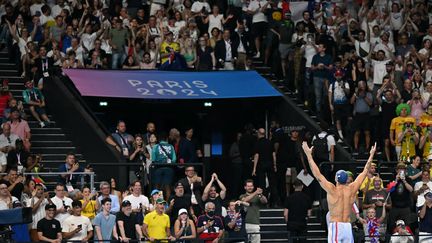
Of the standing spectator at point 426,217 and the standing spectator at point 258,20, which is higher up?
the standing spectator at point 258,20

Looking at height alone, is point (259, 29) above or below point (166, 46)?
above

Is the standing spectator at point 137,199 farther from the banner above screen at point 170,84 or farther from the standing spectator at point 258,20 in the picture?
the standing spectator at point 258,20

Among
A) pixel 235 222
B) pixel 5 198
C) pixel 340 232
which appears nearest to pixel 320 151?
pixel 235 222

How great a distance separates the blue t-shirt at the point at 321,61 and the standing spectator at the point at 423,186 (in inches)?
198

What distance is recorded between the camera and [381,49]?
39.9 m

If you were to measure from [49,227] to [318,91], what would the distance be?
10.6 m

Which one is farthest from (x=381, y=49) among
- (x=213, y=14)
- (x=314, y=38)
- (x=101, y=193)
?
(x=101, y=193)

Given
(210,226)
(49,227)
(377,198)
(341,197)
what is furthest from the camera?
(377,198)

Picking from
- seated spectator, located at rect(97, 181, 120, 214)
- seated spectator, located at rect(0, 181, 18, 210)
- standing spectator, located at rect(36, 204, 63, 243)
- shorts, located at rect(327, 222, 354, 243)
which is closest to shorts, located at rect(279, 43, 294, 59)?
seated spectator, located at rect(97, 181, 120, 214)

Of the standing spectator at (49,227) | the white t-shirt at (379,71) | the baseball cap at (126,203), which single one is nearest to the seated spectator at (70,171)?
the baseball cap at (126,203)

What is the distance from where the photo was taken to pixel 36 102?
1409 inches

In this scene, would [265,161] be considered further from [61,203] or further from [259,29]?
[259,29]

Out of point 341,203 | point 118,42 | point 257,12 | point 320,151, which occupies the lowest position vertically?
point 341,203

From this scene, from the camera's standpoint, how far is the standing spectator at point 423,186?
33.1 metres
